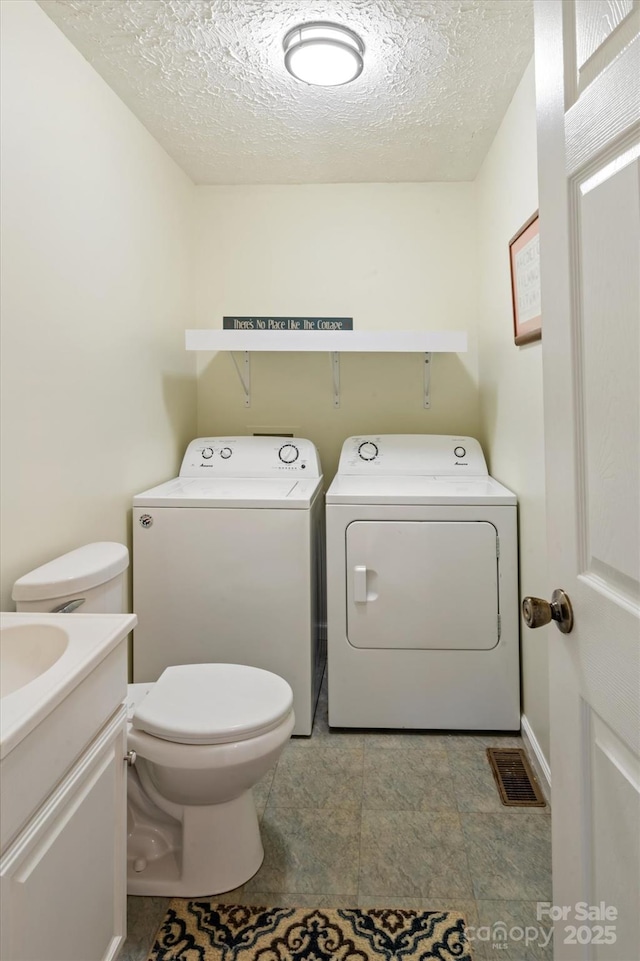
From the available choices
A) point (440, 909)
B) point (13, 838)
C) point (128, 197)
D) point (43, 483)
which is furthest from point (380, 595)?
point (128, 197)

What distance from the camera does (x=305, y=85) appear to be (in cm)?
190

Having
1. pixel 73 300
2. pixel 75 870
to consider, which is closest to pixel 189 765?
pixel 75 870

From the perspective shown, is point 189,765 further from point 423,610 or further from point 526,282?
point 526,282

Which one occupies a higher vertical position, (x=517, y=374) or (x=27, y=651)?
(x=517, y=374)

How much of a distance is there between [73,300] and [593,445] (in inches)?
62.1

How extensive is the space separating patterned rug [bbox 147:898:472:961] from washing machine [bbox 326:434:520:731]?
78 cm

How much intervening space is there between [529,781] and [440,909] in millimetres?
602

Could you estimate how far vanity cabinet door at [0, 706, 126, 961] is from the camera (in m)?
0.76

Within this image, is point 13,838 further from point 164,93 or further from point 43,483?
point 164,93

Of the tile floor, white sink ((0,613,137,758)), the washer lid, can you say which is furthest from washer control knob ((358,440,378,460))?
Answer: white sink ((0,613,137,758))

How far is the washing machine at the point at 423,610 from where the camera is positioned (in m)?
1.99

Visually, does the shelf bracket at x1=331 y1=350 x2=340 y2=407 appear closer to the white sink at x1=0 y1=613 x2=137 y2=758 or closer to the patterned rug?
→ the white sink at x1=0 y1=613 x2=137 y2=758

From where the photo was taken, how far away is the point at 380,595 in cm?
202

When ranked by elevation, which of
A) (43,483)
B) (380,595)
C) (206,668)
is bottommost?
(206,668)
